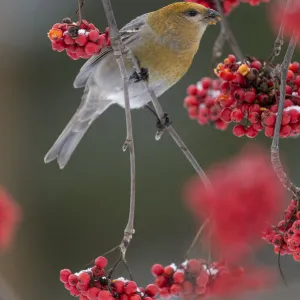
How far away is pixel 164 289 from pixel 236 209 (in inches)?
24.5

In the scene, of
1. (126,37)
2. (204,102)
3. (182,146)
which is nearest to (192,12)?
(126,37)

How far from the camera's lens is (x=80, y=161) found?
13.7 feet

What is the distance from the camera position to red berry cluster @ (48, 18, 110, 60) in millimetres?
1169

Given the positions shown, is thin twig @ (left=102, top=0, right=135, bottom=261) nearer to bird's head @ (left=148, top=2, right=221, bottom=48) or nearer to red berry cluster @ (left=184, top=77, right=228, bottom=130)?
red berry cluster @ (left=184, top=77, right=228, bottom=130)

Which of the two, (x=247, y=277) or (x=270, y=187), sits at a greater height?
(x=270, y=187)

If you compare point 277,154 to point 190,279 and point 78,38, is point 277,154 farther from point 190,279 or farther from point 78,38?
point 78,38

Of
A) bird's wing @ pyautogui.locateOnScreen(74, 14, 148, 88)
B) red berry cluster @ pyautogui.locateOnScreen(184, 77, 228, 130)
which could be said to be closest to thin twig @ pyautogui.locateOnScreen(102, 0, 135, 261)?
red berry cluster @ pyautogui.locateOnScreen(184, 77, 228, 130)

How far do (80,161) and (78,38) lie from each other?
3030mm

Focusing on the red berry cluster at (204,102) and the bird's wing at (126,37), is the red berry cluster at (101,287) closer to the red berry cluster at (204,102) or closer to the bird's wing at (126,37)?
the red berry cluster at (204,102)

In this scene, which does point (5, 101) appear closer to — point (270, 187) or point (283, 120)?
point (283, 120)

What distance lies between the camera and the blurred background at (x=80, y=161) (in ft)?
12.9

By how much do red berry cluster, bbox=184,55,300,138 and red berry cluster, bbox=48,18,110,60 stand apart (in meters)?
0.25

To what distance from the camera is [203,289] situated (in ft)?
3.70

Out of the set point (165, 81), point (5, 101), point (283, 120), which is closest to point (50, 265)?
point (5, 101)
